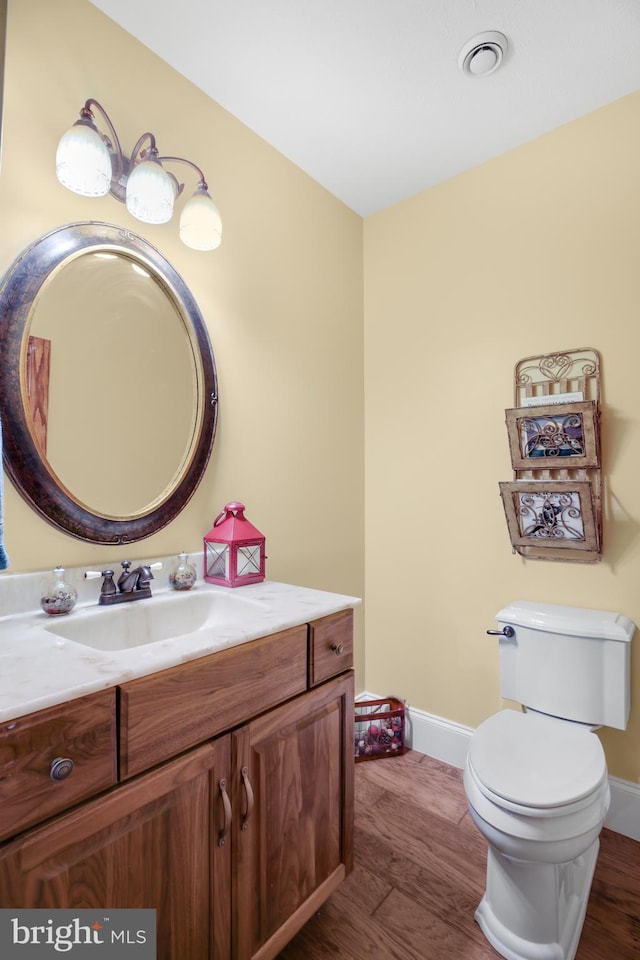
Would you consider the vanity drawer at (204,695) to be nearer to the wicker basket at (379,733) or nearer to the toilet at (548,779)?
the toilet at (548,779)

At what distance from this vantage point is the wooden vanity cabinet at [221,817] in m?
0.82

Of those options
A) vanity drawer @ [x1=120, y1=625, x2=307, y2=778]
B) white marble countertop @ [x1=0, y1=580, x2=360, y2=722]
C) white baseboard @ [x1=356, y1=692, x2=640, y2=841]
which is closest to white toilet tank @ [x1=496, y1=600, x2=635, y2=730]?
white baseboard @ [x1=356, y1=692, x2=640, y2=841]

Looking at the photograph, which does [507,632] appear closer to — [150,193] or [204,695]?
[204,695]

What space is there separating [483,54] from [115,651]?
83.1 inches

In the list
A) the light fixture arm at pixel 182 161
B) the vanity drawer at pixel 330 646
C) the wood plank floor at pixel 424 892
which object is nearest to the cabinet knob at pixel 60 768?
the vanity drawer at pixel 330 646

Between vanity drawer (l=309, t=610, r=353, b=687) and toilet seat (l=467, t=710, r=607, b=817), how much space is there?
1.50ft

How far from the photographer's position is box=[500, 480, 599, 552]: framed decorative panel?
1.77m

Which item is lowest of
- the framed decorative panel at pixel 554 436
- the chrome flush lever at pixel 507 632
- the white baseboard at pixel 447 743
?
the white baseboard at pixel 447 743

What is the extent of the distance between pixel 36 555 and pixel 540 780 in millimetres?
1441

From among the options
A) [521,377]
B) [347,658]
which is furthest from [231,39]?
[347,658]

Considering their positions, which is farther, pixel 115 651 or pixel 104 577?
pixel 104 577

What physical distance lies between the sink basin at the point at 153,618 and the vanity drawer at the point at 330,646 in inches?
6.4

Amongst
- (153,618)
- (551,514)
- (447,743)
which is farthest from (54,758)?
(447,743)

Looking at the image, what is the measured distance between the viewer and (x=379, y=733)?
87.0 inches
